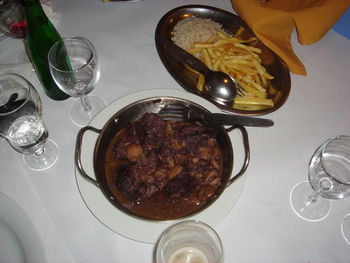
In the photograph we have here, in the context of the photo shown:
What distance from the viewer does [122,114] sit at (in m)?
1.33

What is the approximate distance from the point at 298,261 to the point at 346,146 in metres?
0.50

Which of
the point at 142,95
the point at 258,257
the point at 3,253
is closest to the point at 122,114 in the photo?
the point at 142,95

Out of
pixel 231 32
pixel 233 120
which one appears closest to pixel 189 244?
pixel 233 120

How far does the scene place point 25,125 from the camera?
52.5 inches

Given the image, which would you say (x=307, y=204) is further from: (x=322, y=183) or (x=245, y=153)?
(x=245, y=153)

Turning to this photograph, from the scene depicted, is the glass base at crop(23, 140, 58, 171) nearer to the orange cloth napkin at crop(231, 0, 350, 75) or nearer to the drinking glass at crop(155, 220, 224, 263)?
the drinking glass at crop(155, 220, 224, 263)

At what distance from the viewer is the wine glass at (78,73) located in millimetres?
1259

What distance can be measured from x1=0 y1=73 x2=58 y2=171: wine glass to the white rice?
788 mm

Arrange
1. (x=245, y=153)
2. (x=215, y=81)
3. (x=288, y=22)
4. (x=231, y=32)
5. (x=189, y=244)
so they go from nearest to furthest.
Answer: (x=189, y=244) < (x=245, y=153) < (x=215, y=81) < (x=288, y=22) < (x=231, y=32)

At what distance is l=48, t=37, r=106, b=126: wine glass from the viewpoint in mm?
1259

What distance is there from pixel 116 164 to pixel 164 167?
8.1 inches

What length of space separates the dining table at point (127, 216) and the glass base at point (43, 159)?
2 centimetres

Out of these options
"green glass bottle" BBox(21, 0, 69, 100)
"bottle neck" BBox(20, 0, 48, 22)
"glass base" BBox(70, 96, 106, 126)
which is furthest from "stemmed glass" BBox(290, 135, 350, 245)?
"bottle neck" BBox(20, 0, 48, 22)

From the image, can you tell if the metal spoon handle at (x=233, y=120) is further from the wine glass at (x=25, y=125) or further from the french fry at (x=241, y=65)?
the wine glass at (x=25, y=125)
